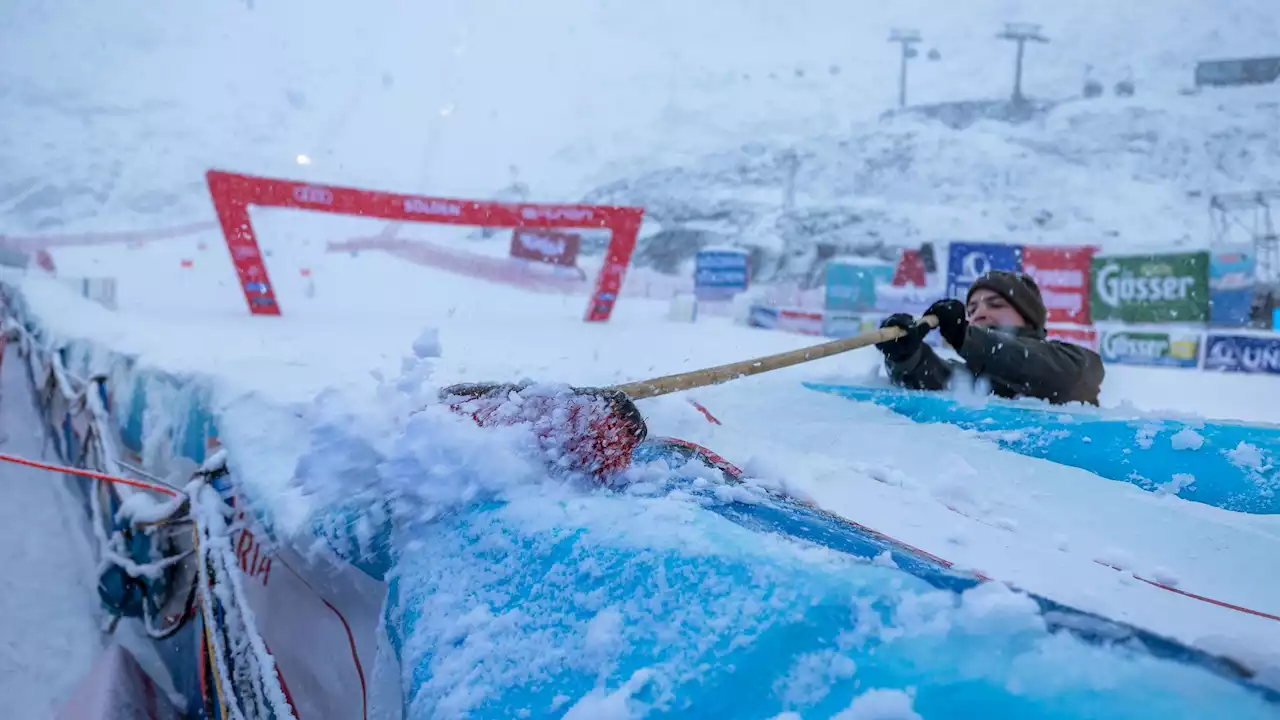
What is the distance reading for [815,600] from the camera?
2.29 feet

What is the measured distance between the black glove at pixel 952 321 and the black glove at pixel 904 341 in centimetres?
6

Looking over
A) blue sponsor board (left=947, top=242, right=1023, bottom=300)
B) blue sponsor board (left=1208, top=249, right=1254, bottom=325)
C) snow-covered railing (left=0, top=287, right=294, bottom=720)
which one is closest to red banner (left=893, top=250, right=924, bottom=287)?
blue sponsor board (left=947, top=242, right=1023, bottom=300)

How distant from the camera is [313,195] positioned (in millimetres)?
7016

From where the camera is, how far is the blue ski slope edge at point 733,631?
581mm

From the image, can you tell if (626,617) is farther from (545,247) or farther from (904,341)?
(545,247)

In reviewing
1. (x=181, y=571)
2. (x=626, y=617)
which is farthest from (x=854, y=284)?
(x=626, y=617)

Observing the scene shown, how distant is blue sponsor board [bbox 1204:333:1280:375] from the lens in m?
8.30

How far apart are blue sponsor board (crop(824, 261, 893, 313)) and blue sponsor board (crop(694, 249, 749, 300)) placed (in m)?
4.08

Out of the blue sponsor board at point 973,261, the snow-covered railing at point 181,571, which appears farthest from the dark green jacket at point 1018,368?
the blue sponsor board at point 973,261

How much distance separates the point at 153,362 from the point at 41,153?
43.7 metres

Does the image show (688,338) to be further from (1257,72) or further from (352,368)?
(1257,72)

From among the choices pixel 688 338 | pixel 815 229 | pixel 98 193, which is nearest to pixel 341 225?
pixel 98 193

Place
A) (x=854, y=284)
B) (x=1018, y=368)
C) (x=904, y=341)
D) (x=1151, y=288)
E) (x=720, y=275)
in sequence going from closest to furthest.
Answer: (x=1018, y=368), (x=904, y=341), (x=1151, y=288), (x=854, y=284), (x=720, y=275)

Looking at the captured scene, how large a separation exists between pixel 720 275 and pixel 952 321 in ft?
42.0
